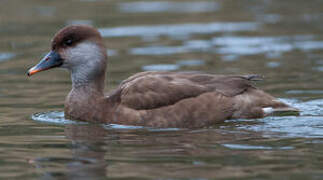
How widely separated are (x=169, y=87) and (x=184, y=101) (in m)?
0.24

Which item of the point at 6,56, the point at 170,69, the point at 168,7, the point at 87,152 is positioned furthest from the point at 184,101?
the point at 168,7

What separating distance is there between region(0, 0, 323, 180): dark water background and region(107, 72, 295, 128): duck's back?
0.17m

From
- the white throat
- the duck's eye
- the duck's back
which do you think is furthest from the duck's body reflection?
the duck's eye

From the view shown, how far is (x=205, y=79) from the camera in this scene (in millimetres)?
8500

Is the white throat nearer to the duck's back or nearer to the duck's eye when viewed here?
the duck's eye

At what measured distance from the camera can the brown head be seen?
28.4ft

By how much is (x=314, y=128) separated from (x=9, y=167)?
3.29 meters

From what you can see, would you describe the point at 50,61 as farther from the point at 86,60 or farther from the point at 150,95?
the point at 150,95

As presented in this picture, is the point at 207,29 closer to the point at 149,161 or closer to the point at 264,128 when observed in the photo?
the point at 264,128

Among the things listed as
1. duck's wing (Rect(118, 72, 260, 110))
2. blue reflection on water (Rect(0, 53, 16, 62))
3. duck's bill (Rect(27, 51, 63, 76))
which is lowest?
blue reflection on water (Rect(0, 53, 16, 62))

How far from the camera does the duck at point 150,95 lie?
8172 millimetres

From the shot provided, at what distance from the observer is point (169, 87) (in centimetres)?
822

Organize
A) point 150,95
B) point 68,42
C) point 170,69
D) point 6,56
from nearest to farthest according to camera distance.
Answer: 1. point 150,95
2. point 68,42
3. point 170,69
4. point 6,56

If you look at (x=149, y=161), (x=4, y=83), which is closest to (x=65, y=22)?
(x=4, y=83)
